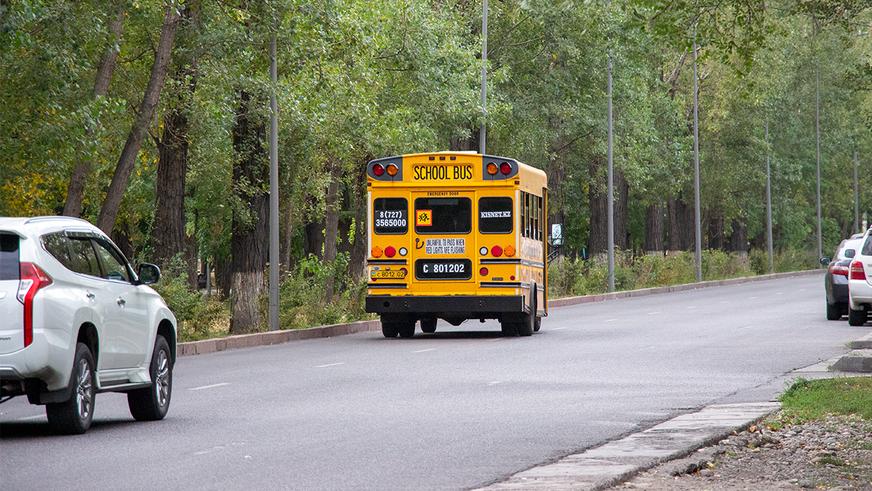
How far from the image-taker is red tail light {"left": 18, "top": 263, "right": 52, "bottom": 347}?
1252 centimetres

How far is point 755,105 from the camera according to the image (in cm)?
6694

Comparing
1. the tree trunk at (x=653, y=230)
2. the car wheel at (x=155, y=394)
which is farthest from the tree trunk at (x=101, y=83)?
the tree trunk at (x=653, y=230)

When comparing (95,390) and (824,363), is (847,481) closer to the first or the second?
(95,390)

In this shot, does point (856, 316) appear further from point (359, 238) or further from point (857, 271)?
point (359, 238)

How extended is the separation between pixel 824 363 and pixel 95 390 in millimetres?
10466

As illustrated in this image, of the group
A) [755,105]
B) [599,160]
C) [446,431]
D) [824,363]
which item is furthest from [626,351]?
[755,105]

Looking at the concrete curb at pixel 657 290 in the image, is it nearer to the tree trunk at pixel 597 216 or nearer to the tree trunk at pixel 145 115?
the tree trunk at pixel 597 216

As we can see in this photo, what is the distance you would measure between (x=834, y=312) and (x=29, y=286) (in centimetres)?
2362

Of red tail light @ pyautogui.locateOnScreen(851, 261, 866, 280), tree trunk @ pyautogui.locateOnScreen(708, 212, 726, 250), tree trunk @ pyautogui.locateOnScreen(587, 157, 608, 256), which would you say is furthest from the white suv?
tree trunk @ pyautogui.locateOnScreen(708, 212, 726, 250)

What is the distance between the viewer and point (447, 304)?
93.2 feet

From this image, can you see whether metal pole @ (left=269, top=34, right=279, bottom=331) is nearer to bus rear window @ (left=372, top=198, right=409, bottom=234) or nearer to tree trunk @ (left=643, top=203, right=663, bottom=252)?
bus rear window @ (left=372, top=198, right=409, bottom=234)

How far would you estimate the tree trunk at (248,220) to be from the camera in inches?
1230

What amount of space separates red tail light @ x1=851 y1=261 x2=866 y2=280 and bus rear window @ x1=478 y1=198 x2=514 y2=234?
6.33 m

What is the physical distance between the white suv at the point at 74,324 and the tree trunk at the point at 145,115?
12232 mm
